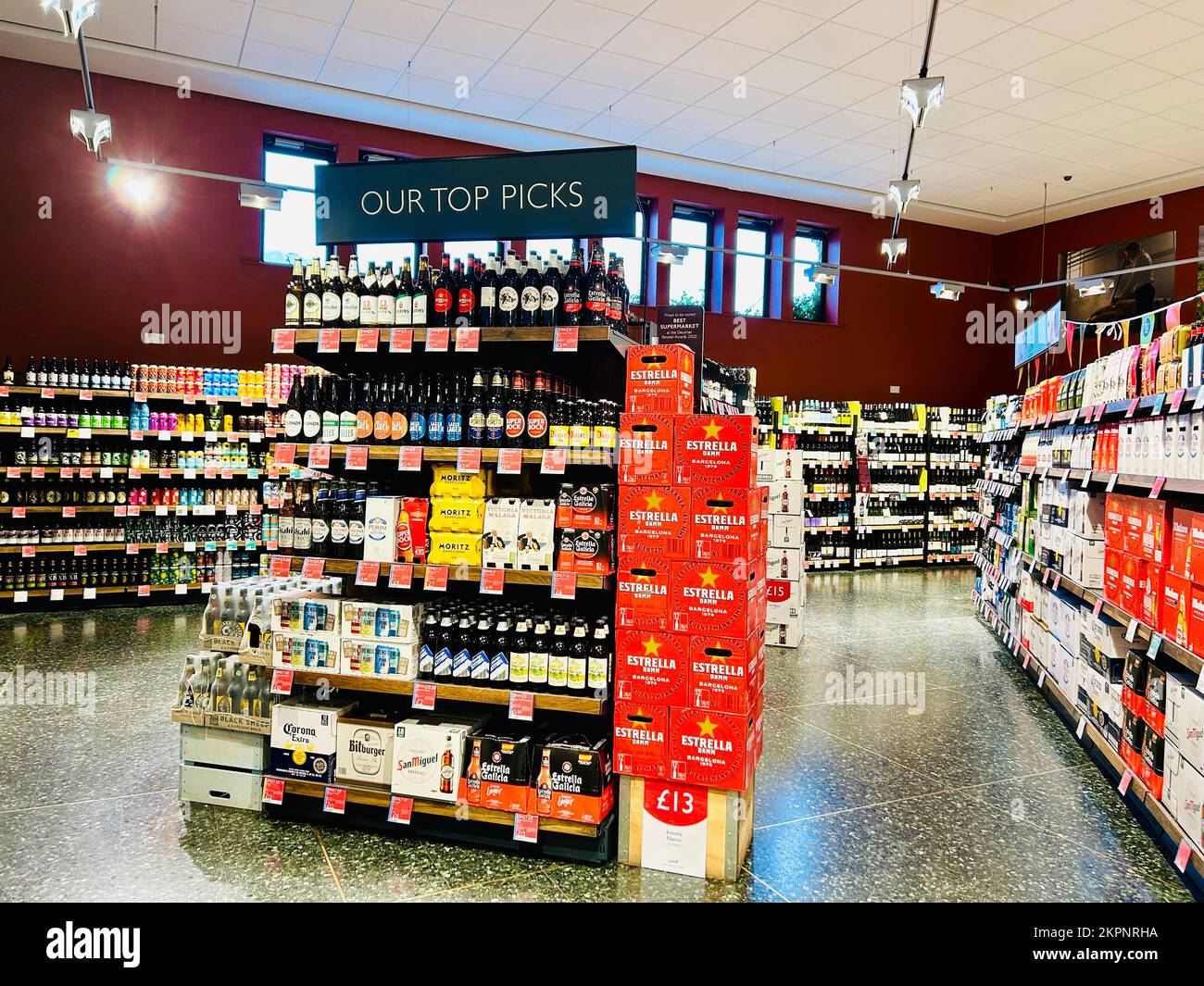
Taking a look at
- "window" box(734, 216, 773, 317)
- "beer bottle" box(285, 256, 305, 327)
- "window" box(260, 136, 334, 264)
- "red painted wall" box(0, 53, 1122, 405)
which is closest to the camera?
"beer bottle" box(285, 256, 305, 327)

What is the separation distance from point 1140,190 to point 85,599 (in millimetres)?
13340

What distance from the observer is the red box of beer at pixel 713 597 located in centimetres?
296

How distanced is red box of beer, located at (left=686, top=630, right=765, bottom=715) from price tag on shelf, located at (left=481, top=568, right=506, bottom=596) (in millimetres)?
762

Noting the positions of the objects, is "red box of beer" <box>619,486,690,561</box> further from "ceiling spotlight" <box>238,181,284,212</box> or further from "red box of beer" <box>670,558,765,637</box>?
"ceiling spotlight" <box>238,181,284,212</box>

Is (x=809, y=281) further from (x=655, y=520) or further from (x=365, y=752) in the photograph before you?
(x=365, y=752)

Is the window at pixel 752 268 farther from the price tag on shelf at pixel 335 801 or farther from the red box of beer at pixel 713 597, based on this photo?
the price tag on shelf at pixel 335 801

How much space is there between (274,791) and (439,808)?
71 cm

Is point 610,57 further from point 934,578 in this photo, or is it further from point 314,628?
point 934,578

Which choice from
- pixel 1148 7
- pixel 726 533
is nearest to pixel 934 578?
pixel 1148 7

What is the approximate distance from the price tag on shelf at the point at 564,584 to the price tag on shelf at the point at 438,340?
100 centimetres

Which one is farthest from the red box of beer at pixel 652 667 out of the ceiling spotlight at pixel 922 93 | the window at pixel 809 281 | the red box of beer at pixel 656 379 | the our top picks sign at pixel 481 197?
the window at pixel 809 281

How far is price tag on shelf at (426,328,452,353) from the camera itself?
127 inches

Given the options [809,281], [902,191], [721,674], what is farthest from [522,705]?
[809,281]

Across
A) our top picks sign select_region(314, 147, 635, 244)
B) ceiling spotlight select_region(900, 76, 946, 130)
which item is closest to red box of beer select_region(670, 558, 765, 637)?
our top picks sign select_region(314, 147, 635, 244)
